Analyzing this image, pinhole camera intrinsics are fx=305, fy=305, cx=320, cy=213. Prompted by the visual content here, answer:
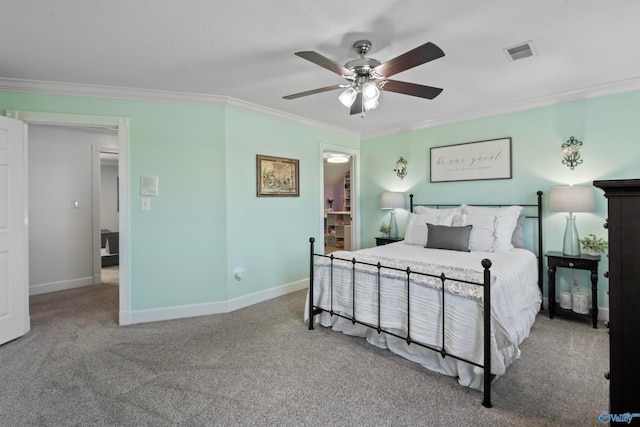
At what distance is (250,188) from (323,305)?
5.49 feet

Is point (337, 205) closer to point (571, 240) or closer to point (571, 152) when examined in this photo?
point (571, 152)

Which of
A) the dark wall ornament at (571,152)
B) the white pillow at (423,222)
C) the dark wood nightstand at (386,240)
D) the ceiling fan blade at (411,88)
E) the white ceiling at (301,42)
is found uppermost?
the white ceiling at (301,42)

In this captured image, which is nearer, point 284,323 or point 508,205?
point 284,323

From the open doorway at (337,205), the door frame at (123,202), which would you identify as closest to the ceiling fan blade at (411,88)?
the door frame at (123,202)

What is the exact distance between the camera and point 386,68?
80.0 inches

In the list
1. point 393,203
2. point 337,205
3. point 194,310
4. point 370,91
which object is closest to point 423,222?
point 393,203

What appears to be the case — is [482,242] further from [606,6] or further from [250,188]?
[250,188]

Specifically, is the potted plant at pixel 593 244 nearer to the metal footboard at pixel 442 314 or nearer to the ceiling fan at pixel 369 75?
the metal footboard at pixel 442 314

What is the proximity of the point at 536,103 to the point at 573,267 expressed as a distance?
1815mm

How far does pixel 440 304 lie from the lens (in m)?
2.11

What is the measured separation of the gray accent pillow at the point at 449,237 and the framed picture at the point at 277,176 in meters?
1.84

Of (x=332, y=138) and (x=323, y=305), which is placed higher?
(x=332, y=138)

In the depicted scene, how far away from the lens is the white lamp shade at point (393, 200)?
14.6 feet

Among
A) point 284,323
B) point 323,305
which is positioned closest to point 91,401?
point 284,323
